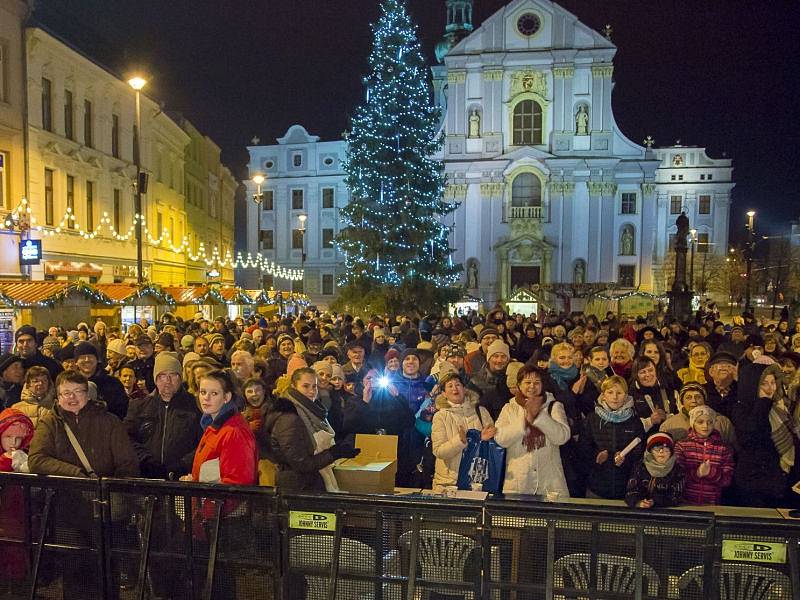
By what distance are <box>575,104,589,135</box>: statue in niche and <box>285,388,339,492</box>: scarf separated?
48204 mm

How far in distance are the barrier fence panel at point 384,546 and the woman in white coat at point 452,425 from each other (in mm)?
1658

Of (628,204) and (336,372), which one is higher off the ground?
(628,204)

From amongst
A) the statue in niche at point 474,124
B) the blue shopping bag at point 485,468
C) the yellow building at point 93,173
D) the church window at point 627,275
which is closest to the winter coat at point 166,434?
the blue shopping bag at point 485,468

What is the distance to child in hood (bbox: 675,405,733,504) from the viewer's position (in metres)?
4.92

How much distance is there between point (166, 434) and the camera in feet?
18.3

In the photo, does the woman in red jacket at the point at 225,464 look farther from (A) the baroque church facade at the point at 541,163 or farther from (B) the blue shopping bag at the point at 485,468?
(A) the baroque church facade at the point at 541,163

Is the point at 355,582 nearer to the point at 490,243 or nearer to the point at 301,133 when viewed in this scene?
the point at 490,243

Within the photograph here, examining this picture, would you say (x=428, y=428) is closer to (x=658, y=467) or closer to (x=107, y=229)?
(x=658, y=467)

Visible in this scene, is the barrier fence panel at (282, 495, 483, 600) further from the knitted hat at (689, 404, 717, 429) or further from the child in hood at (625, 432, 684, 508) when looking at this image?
the knitted hat at (689, 404, 717, 429)

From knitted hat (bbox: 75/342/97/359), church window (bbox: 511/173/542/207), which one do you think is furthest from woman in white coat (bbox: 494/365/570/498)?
church window (bbox: 511/173/542/207)

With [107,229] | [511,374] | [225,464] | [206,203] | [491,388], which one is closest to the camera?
[225,464]

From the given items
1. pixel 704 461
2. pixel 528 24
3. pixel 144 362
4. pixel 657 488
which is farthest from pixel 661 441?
pixel 528 24

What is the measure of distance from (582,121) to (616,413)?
157 ft

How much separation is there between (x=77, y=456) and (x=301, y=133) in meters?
57.2
